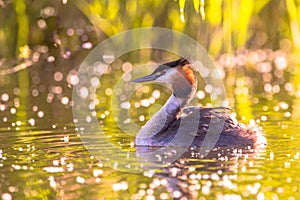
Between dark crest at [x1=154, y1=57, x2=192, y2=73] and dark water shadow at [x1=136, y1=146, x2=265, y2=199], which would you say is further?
dark crest at [x1=154, y1=57, x2=192, y2=73]

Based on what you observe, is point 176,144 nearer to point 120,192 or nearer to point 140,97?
point 120,192

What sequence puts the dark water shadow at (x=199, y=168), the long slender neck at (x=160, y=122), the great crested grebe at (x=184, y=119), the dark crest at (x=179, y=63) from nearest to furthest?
the dark water shadow at (x=199, y=168) < the great crested grebe at (x=184, y=119) < the long slender neck at (x=160, y=122) < the dark crest at (x=179, y=63)

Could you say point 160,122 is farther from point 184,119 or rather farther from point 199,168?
point 199,168

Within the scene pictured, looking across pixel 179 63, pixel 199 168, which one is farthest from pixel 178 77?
pixel 199 168

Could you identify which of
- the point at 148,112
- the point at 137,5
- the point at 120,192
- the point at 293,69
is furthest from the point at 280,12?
the point at 120,192

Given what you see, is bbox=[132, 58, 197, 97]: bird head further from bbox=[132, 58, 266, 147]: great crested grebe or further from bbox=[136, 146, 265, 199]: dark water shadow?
→ bbox=[136, 146, 265, 199]: dark water shadow

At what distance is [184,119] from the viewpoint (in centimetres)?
927

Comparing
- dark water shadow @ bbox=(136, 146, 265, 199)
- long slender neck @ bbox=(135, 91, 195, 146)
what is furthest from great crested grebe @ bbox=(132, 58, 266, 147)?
dark water shadow @ bbox=(136, 146, 265, 199)

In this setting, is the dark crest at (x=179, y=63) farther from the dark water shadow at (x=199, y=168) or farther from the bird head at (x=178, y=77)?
the dark water shadow at (x=199, y=168)

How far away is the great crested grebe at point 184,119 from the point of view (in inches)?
357

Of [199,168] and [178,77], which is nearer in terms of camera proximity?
[199,168]

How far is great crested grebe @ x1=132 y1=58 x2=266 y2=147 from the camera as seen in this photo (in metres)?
9.08

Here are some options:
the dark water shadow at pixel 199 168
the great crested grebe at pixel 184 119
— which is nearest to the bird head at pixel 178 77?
the great crested grebe at pixel 184 119

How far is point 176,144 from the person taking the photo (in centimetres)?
912
